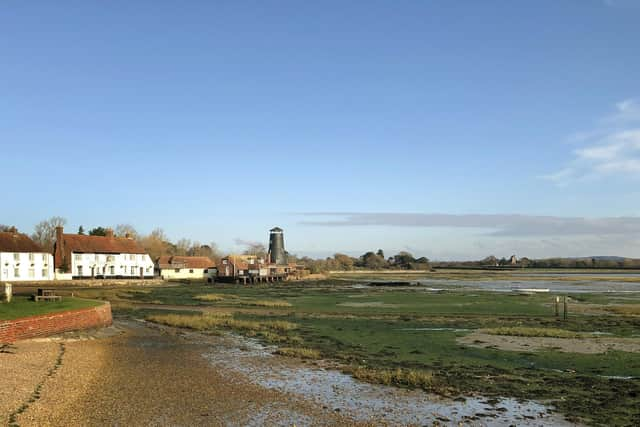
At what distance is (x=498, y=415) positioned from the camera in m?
14.1

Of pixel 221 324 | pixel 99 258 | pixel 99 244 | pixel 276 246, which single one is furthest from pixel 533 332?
pixel 276 246

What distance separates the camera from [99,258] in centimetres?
8425

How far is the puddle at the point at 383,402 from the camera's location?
13641 mm

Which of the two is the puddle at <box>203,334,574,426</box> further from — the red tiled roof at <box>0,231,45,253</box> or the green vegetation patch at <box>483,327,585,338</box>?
the red tiled roof at <box>0,231,45,253</box>

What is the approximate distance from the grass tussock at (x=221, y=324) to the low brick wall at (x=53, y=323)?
13.8 feet

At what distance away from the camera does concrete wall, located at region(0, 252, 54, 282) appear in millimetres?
67875

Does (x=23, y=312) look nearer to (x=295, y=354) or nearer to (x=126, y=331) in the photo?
(x=126, y=331)

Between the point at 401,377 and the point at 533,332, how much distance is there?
1501 cm

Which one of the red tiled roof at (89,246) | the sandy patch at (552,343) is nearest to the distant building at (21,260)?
the red tiled roof at (89,246)

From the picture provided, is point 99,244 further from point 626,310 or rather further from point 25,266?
point 626,310

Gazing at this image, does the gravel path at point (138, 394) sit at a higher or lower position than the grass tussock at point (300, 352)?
higher

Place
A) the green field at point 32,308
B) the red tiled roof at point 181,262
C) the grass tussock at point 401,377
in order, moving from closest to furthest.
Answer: the grass tussock at point 401,377
the green field at point 32,308
the red tiled roof at point 181,262

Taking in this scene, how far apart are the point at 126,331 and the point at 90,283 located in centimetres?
4886

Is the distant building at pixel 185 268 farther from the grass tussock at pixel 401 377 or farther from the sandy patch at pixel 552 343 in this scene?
the grass tussock at pixel 401 377
